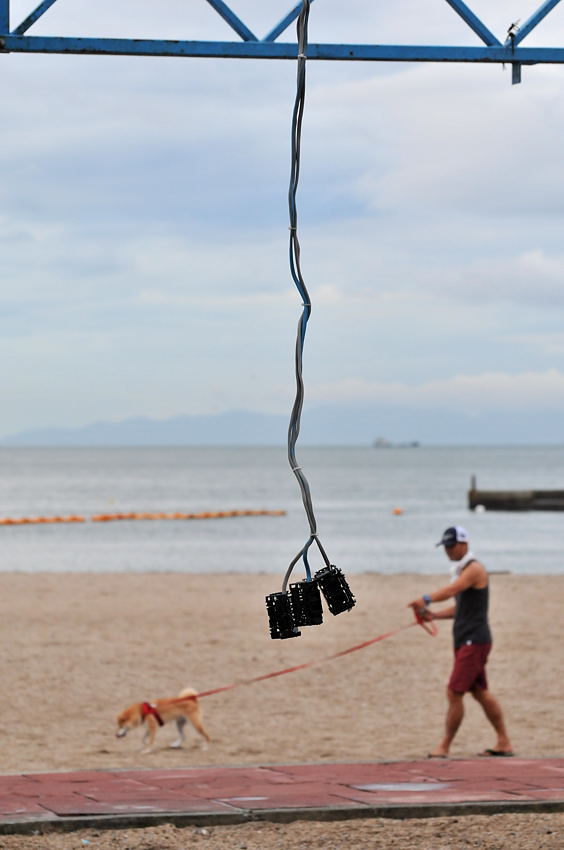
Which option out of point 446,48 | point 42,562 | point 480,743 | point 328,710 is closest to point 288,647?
→ point 328,710

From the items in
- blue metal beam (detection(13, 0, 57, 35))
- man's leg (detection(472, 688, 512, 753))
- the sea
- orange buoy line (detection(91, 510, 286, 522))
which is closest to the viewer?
blue metal beam (detection(13, 0, 57, 35))

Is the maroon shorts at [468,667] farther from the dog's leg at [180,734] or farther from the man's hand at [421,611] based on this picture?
the dog's leg at [180,734]

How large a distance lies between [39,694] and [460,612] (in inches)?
200

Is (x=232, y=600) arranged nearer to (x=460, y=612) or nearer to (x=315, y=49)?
(x=460, y=612)

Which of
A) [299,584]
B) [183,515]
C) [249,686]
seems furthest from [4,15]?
[183,515]

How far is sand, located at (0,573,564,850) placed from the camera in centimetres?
996

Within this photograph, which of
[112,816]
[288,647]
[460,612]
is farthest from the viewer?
[288,647]

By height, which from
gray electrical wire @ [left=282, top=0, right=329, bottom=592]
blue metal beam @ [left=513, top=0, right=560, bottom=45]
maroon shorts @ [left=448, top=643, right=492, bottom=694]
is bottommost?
maroon shorts @ [left=448, top=643, right=492, bottom=694]

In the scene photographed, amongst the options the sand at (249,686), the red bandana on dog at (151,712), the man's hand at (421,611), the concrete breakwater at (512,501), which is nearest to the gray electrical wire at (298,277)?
the sand at (249,686)

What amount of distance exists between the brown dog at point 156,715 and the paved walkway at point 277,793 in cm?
192

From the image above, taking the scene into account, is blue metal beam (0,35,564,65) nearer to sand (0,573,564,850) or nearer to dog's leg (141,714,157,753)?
sand (0,573,564,850)

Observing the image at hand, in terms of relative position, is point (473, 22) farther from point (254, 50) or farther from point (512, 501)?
point (512, 501)

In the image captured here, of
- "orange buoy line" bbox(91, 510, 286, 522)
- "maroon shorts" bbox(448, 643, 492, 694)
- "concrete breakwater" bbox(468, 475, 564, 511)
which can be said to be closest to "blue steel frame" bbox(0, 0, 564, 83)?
"maroon shorts" bbox(448, 643, 492, 694)

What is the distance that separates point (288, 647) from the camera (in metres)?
15.6
